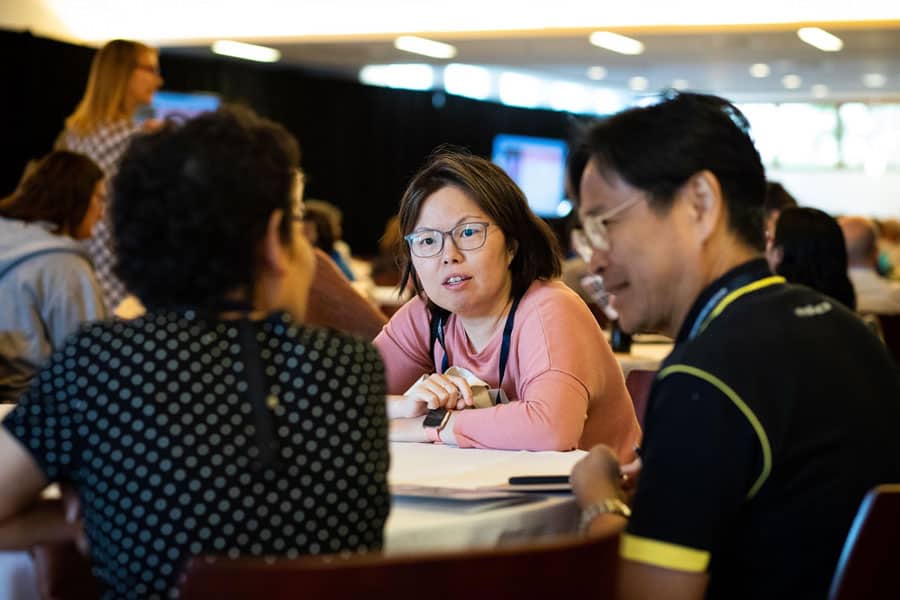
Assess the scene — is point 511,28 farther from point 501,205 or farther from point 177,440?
point 177,440

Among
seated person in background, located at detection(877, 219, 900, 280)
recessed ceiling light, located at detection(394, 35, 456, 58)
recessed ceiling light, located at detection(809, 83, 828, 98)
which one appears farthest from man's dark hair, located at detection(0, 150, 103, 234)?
recessed ceiling light, located at detection(809, 83, 828, 98)

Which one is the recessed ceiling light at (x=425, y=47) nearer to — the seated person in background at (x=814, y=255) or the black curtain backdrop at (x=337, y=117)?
the black curtain backdrop at (x=337, y=117)

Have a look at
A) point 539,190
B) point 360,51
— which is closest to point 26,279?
point 360,51

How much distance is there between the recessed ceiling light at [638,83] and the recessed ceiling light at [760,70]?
141 centimetres

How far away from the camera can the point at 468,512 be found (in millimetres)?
1683

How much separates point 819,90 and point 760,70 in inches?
115

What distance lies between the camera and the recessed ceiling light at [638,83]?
1473cm

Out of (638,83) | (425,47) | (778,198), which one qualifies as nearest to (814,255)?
(778,198)

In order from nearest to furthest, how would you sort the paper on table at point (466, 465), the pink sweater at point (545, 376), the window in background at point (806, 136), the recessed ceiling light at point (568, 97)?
the paper on table at point (466, 465), the pink sweater at point (545, 376), the recessed ceiling light at point (568, 97), the window in background at point (806, 136)

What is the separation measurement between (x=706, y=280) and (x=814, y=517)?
333 millimetres

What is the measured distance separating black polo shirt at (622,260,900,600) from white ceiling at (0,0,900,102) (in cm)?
760

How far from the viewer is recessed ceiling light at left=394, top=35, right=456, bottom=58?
34.4ft

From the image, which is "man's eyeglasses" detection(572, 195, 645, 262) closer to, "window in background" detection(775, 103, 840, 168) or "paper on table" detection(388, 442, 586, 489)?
"paper on table" detection(388, 442, 586, 489)

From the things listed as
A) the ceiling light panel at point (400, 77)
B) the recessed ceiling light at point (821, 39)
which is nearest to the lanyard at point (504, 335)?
the recessed ceiling light at point (821, 39)
